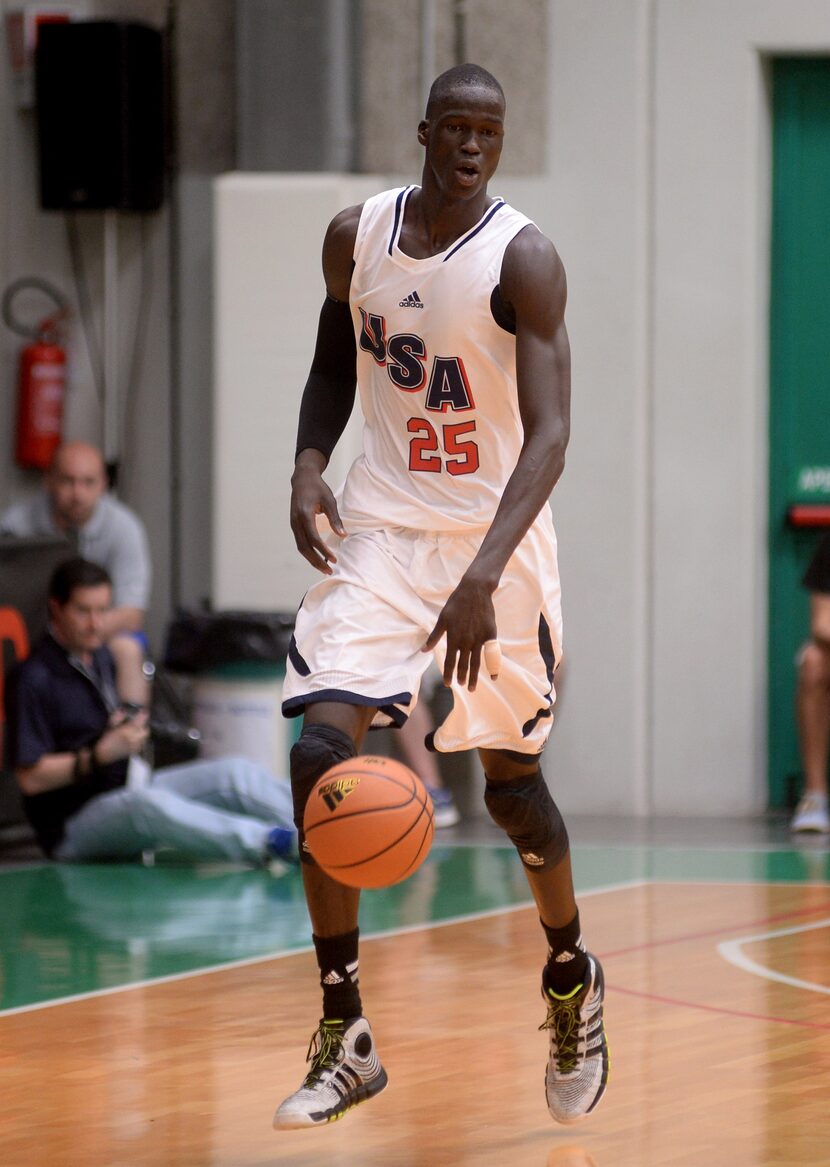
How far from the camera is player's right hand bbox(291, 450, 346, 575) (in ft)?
12.9

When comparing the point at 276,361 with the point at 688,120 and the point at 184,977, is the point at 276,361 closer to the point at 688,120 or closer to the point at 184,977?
the point at 688,120

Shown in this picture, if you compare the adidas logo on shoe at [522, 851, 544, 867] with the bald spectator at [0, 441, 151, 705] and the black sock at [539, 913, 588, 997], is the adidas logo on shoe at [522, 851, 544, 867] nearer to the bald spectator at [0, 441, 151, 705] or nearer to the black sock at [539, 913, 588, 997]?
the black sock at [539, 913, 588, 997]

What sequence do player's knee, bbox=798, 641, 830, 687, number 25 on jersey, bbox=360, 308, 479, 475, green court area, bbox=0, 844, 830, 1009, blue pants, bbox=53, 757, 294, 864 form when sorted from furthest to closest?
player's knee, bbox=798, 641, 830, 687 < blue pants, bbox=53, 757, 294, 864 < green court area, bbox=0, 844, 830, 1009 < number 25 on jersey, bbox=360, 308, 479, 475

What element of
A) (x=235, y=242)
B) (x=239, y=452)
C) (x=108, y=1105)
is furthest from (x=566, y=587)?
(x=108, y=1105)

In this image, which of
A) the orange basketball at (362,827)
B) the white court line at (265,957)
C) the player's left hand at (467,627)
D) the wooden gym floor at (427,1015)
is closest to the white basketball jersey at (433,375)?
the player's left hand at (467,627)

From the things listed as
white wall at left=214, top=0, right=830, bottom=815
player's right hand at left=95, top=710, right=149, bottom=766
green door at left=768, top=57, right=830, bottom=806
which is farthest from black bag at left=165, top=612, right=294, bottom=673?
green door at left=768, top=57, right=830, bottom=806

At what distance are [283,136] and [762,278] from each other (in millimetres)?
2499

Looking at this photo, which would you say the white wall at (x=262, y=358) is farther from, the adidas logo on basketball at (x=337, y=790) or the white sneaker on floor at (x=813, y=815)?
the adidas logo on basketball at (x=337, y=790)

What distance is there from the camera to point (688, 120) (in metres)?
9.52

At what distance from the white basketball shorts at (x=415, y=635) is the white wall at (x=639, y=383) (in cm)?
557

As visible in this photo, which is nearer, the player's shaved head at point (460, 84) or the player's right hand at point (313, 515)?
the player's shaved head at point (460, 84)

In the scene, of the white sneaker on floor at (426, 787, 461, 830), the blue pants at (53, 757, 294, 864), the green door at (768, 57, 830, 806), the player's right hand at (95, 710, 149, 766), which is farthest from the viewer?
the green door at (768, 57, 830, 806)

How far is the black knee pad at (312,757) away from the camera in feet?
11.8

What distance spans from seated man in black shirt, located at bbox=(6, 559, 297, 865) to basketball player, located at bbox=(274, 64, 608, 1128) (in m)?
3.84
